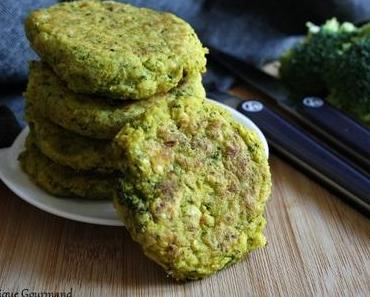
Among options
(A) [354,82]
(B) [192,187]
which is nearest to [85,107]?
(B) [192,187]

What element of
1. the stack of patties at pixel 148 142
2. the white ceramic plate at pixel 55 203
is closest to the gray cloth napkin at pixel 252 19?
the stack of patties at pixel 148 142

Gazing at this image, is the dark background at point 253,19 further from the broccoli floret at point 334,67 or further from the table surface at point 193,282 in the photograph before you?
the table surface at point 193,282

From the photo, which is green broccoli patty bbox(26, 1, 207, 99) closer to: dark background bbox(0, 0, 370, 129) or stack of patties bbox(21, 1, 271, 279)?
stack of patties bbox(21, 1, 271, 279)

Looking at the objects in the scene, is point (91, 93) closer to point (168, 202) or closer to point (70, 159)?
point (70, 159)

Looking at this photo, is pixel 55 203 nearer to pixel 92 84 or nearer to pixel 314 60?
pixel 92 84

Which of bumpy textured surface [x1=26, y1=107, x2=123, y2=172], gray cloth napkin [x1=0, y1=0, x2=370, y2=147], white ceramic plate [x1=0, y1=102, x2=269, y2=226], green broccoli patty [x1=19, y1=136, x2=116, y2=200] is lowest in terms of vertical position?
gray cloth napkin [x1=0, y1=0, x2=370, y2=147]

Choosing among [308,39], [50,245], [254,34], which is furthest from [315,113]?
[50,245]

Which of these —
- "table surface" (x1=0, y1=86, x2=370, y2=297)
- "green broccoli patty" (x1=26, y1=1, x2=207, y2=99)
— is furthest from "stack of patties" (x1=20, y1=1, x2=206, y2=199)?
"table surface" (x1=0, y1=86, x2=370, y2=297)
